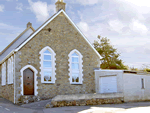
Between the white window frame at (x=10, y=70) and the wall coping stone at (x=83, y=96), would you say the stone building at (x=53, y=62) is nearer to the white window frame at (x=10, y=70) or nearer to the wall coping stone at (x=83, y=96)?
the white window frame at (x=10, y=70)

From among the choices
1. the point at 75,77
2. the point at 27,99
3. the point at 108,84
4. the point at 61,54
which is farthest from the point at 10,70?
the point at 108,84

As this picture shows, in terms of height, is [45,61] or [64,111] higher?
[45,61]

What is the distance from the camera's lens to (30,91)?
2062 centimetres

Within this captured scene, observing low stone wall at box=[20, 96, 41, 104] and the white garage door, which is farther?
the white garage door

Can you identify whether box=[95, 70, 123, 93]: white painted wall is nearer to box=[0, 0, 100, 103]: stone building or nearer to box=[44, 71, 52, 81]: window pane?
box=[0, 0, 100, 103]: stone building

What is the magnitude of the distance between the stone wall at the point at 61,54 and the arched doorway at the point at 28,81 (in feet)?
2.10

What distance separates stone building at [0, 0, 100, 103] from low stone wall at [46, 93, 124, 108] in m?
4.08

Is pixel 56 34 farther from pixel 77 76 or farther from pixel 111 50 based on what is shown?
pixel 111 50

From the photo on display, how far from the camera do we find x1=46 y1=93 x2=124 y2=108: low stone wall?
17000mm

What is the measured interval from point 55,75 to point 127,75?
6891 mm

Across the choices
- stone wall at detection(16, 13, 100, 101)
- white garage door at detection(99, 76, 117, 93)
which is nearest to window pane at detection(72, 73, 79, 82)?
stone wall at detection(16, 13, 100, 101)

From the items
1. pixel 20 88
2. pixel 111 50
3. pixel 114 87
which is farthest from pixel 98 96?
pixel 111 50

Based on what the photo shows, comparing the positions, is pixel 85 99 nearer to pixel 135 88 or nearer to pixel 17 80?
pixel 17 80

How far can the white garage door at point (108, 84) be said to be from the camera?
71.9 ft
